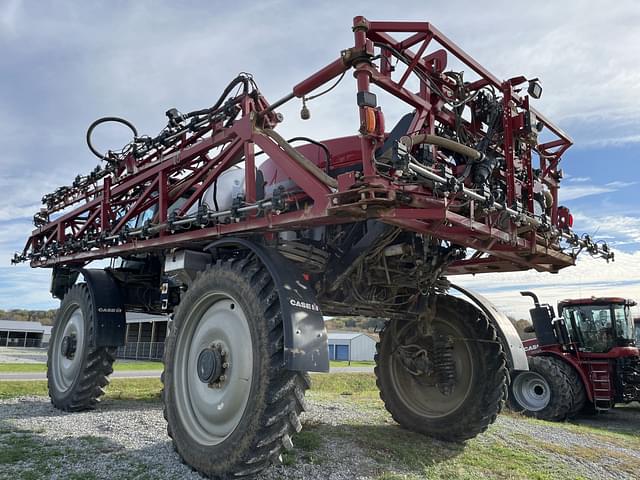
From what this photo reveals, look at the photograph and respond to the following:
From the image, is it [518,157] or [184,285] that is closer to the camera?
[518,157]

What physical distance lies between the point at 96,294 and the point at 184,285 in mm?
2133

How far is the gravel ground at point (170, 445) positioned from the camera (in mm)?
4465

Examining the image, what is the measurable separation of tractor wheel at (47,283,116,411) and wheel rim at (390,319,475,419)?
410 cm

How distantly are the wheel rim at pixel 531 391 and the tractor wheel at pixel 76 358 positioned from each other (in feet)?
27.9

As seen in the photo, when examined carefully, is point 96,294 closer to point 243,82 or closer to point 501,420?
point 243,82

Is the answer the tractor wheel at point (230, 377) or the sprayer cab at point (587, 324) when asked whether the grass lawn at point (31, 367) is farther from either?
the tractor wheel at point (230, 377)

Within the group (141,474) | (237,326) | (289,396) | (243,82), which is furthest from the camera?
(243,82)

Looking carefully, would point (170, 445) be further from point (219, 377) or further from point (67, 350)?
point (67, 350)

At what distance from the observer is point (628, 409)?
41.1ft

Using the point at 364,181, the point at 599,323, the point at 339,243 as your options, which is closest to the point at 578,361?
the point at 599,323

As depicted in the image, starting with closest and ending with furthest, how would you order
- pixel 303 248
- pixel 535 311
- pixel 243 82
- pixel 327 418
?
pixel 303 248 → pixel 243 82 → pixel 327 418 → pixel 535 311

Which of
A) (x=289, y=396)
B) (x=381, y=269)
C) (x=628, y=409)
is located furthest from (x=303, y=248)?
(x=628, y=409)

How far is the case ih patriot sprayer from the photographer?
3949 mm

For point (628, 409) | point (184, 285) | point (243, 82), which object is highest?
point (243, 82)
